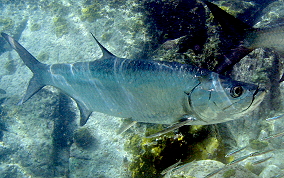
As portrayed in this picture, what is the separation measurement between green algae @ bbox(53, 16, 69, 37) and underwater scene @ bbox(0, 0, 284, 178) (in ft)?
0.22

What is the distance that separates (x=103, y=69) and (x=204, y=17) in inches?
135

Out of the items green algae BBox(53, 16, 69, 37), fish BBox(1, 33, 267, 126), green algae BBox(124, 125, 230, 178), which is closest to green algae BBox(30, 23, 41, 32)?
green algae BBox(53, 16, 69, 37)

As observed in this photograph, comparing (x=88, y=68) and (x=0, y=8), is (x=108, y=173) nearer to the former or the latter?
(x=88, y=68)

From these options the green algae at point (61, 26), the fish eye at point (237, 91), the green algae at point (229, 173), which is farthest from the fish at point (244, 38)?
the green algae at point (61, 26)

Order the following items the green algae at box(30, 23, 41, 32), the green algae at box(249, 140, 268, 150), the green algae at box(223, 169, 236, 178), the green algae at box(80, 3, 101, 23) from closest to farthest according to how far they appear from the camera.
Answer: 1. the green algae at box(223, 169, 236, 178)
2. the green algae at box(249, 140, 268, 150)
3. the green algae at box(80, 3, 101, 23)
4. the green algae at box(30, 23, 41, 32)

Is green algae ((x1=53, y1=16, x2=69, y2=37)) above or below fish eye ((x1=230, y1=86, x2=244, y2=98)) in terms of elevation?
below

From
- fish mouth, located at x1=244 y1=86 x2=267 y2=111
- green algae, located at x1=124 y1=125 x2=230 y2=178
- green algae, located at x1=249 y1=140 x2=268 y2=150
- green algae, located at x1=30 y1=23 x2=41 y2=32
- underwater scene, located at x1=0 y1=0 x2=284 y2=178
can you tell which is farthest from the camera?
green algae, located at x1=30 y1=23 x2=41 y2=32

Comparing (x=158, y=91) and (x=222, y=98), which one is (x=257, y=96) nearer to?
(x=222, y=98)

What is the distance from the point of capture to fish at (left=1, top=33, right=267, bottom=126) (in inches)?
61.7

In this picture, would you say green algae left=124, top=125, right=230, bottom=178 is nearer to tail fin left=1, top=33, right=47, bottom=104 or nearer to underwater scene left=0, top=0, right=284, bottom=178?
underwater scene left=0, top=0, right=284, bottom=178

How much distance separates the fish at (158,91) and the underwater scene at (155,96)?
0.04 ft

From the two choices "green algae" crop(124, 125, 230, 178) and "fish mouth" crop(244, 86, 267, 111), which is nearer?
"fish mouth" crop(244, 86, 267, 111)

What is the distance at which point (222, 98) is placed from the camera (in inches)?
62.0

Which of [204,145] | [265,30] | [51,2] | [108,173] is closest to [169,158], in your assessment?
[204,145]
